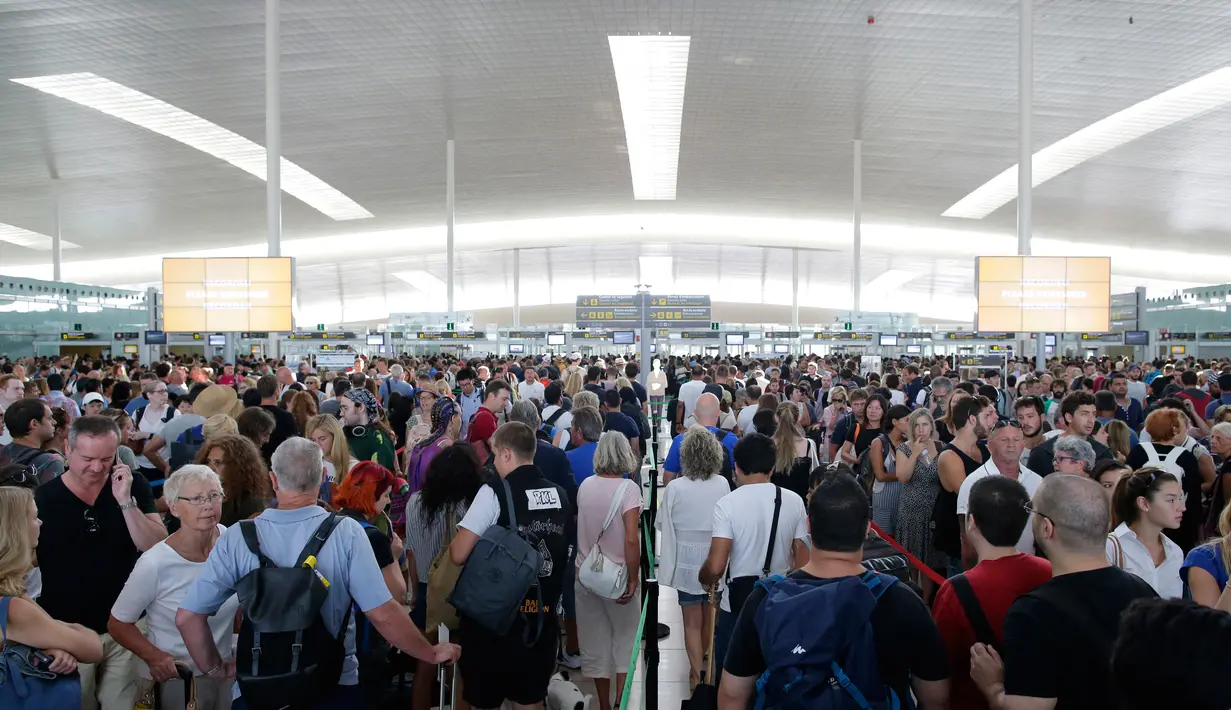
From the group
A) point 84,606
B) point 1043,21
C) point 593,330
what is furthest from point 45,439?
point 593,330

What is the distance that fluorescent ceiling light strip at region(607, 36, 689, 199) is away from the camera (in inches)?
751

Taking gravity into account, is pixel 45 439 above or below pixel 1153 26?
below

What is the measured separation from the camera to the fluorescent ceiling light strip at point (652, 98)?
62.6ft

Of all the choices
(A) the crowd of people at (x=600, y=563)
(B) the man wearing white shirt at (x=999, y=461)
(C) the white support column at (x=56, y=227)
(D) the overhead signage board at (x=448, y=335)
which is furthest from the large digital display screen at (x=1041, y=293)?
(C) the white support column at (x=56, y=227)

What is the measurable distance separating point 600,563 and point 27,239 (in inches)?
1519

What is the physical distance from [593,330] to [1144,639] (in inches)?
996

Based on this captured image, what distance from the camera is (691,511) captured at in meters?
5.38

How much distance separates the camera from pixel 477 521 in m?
4.22

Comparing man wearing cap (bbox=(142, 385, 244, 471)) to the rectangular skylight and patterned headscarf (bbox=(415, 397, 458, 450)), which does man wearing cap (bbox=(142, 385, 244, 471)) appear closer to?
patterned headscarf (bbox=(415, 397, 458, 450))

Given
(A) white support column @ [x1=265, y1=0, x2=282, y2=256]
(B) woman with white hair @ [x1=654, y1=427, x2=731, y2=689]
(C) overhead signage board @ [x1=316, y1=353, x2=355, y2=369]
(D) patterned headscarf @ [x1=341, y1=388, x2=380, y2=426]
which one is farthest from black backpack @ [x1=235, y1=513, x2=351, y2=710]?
(C) overhead signage board @ [x1=316, y1=353, x2=355, y2=369]

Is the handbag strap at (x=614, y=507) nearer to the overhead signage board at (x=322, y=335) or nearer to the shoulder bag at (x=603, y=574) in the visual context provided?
the shoulder bag at (x=603, y=574)

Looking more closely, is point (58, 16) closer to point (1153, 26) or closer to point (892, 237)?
point (1153, 26)

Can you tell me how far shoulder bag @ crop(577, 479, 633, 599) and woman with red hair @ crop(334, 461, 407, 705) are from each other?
105 cm

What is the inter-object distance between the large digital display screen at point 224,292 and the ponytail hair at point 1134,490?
12181 millimetres
